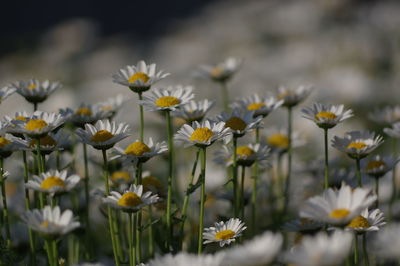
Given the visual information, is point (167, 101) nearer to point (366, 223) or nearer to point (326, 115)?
point (326, 115)

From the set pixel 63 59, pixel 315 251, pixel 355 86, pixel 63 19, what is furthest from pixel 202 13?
pixel 315 251

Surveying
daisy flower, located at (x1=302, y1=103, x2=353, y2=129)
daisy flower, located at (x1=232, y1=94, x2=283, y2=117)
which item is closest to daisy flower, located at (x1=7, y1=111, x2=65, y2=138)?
daisy flower, located at (x1=232, y1=94, x2=283, y2=117)

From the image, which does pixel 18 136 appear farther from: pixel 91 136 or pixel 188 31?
pixel 188 31

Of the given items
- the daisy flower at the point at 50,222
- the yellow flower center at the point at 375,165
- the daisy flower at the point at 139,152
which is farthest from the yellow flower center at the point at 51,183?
the yellow flower center at the point at 375,165

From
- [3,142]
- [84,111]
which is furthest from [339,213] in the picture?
[84,111]

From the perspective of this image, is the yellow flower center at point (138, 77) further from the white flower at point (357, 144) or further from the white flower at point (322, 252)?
the white flower at point (322, 252)

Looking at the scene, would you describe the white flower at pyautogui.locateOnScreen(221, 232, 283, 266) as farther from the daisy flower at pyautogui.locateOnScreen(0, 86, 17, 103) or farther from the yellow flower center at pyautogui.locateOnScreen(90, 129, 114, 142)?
the daisy flower at pyautogui.locateOnScreen(0, 86, 17, 103)
